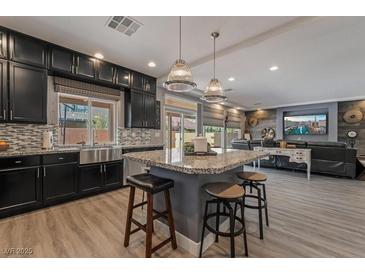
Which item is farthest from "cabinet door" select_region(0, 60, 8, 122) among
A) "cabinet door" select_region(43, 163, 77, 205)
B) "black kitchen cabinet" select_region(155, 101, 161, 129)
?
"black kitchen cabinet" select_region(155, 101, 161, 129)

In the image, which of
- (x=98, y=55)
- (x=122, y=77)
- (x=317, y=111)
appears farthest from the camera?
(x=317, y=111)

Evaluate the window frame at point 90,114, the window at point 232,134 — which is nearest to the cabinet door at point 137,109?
the window frame at point 90,114

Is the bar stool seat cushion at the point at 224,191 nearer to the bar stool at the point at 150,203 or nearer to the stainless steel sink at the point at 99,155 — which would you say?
the bar stool at the point at 150,203

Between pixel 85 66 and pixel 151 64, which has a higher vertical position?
pixel 151 64

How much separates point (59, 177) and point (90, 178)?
1.64 ft

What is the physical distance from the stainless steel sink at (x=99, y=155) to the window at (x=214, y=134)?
4584 millimetres

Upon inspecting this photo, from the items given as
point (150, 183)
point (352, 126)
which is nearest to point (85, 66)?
point (150, 183)

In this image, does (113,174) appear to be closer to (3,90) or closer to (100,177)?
(100,177)

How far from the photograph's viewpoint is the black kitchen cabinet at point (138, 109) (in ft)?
13.9

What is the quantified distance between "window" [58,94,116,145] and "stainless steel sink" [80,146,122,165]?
591mm

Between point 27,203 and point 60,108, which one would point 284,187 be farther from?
point 60,108

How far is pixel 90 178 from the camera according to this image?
10.7 feet
